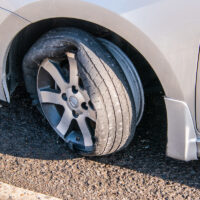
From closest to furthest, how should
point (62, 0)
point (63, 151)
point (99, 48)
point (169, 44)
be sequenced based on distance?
point (169, 44) < point (62, 0) < point (99, 48) < point (63, 151)

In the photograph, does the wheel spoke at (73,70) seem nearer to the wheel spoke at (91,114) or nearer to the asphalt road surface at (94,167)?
the wheel spoke at (91,114)

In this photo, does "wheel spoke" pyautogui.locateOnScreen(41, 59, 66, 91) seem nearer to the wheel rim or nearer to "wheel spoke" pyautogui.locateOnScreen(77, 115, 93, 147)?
the wheel rim

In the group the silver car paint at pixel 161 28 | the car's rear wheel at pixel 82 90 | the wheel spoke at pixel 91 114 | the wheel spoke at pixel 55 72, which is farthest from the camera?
the wheel spoke at pixel 55 72

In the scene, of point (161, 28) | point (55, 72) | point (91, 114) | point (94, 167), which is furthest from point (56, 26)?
point (94, 167)

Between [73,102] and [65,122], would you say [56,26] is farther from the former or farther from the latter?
[65,122]

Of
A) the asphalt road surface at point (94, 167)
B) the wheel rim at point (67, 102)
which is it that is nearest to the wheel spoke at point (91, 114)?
the wheel rim at point (67, 102)

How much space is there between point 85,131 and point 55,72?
42cm

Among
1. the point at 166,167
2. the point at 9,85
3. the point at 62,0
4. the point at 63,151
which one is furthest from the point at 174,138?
the point at 9,85

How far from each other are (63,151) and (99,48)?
0.81 meters

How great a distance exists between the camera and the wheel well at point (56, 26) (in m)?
2.30

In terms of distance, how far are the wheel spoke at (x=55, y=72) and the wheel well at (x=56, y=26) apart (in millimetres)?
237

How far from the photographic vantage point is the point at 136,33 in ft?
6.16

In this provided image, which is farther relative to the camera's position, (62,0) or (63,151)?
(63,151)

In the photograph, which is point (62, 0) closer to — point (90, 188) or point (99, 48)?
point (99, 48)
